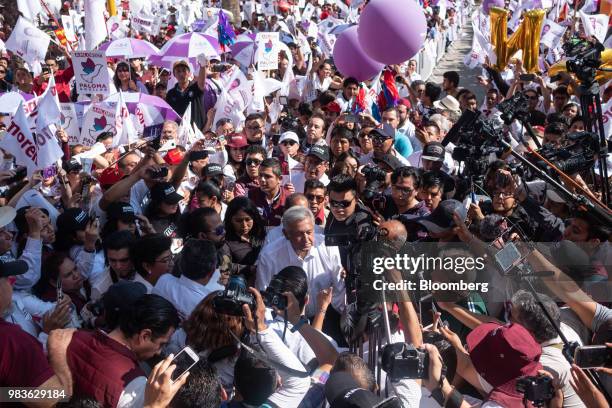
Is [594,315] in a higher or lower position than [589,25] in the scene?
lower

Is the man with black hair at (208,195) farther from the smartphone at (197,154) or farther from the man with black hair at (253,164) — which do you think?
the man with black hair at (253,164)

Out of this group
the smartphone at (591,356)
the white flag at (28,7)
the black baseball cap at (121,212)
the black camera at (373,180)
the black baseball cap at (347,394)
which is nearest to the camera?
the black baseball cap at (347,394)

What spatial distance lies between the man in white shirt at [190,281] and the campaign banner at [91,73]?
4608 mm

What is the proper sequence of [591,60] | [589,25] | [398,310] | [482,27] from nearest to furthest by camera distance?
[398,310], [591,60], [589,25], [482,27]

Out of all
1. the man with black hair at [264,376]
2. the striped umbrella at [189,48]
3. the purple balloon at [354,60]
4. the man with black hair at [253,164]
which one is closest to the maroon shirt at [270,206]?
the man with black hair at [253,164]

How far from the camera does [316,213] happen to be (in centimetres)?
527

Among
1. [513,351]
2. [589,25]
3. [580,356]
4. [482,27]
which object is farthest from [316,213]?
[482,27]

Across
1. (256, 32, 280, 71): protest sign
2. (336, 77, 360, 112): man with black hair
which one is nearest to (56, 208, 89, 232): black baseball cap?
(336, 77, 360, 112): man with black hair

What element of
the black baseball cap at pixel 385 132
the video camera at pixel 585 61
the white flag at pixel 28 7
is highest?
the video camera at pixel 585 61

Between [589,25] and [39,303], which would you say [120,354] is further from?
[589,25]

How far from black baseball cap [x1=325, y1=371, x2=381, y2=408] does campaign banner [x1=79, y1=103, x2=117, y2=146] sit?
4595 mm

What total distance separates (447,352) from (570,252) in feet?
3.06

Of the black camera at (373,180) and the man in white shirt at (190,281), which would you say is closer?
the man in white shirt at (190,281)

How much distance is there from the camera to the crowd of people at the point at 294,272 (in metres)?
2.94
